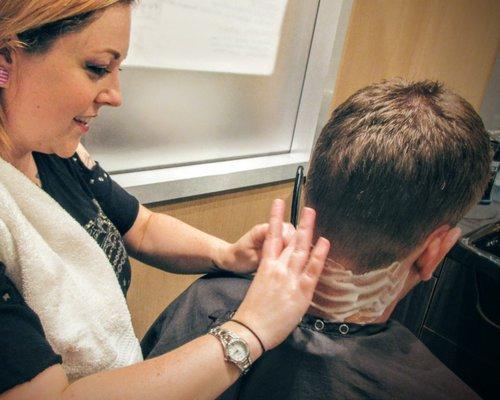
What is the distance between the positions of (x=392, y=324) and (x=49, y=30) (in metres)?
0.88

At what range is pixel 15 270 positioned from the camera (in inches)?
31.6

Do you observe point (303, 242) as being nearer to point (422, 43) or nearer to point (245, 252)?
point (245, 252)

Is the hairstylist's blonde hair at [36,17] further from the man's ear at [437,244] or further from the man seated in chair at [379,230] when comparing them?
the man's ear at [437,244]

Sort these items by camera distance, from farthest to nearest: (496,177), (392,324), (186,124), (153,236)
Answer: (496,177) < (186,124) < (153,236) < (392,324)

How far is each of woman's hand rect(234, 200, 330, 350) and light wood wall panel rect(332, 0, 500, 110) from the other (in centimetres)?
128

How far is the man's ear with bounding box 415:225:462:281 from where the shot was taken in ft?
2.78

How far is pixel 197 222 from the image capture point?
68.6 inches

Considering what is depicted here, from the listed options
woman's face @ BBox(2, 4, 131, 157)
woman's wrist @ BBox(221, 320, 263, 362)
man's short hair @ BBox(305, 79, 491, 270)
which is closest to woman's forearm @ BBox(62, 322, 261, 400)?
woman's wrist @ BBox(221, 320, 263, 362)

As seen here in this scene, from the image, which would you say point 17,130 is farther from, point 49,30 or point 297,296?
point 297,296

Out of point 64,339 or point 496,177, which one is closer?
point 64,339

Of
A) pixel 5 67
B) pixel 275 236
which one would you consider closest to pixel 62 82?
pixel 5 67

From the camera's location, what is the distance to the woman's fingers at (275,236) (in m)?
0.82

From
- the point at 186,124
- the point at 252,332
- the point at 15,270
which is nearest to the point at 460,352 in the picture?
the point at 252,332

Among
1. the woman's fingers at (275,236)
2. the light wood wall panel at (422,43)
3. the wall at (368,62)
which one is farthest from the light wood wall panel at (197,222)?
the woman's fingers at (275,236)
